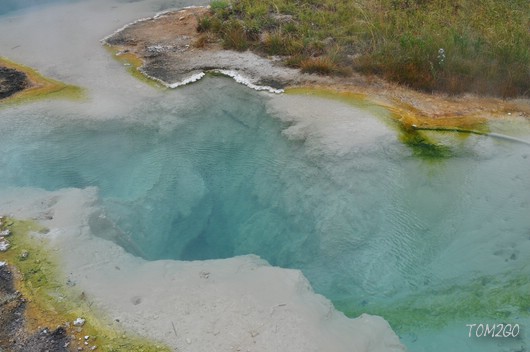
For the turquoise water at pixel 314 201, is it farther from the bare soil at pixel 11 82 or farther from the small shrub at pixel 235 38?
the small shrub at pixel 235 38

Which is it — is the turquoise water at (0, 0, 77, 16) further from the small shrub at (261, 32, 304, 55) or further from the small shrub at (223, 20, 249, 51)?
the small shrub at (261, 32, 304, 55)

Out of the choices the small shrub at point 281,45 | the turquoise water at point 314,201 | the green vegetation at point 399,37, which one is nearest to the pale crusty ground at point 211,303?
the turquoise water at point 314,201

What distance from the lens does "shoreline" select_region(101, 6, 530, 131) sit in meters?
4.95

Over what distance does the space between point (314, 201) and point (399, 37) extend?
2.70 m

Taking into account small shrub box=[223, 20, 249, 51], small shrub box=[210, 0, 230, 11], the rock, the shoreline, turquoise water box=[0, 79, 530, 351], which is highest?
small shrub box=[210, 0, 230, 11]

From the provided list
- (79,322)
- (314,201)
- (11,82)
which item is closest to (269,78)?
(314,201)

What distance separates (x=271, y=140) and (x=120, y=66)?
2.34 m

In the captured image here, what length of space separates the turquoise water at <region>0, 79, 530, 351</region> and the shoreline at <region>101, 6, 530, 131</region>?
35 centimetres

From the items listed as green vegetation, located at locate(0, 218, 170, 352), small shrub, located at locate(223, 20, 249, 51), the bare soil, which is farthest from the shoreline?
green vegetation, located at locate(0, 218, 170, 352)

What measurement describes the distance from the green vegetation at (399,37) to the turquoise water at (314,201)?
110cm

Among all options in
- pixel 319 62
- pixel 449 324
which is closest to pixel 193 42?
pixel 319 62

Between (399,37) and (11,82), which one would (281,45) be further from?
(11,82)

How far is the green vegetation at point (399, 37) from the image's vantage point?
17.9 ft

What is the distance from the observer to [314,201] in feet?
14.3
